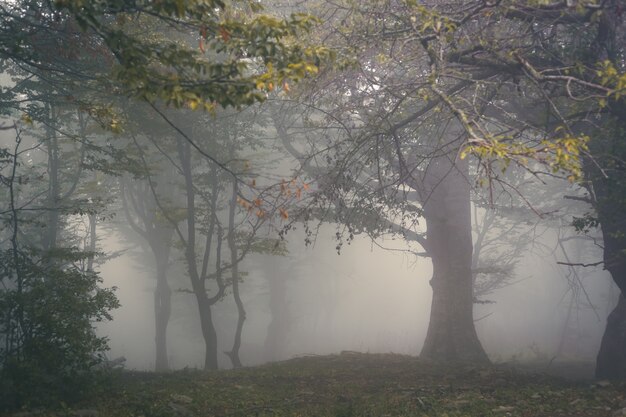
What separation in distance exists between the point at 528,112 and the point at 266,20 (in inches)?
336

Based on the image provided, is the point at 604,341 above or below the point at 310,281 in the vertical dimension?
below

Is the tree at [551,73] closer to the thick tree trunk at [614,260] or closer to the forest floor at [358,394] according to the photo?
the thick tree trunk at [614,260]

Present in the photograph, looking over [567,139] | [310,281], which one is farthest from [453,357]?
[310,281]

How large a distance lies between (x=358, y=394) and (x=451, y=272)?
7841 millimetres

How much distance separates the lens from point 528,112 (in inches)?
436

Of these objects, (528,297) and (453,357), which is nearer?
(453,357)

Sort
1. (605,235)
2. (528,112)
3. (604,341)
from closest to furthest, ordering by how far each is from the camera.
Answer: (605,235)
(604,341)
(528,112)

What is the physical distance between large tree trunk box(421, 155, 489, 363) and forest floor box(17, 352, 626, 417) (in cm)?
373

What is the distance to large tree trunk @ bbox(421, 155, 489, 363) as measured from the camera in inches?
533

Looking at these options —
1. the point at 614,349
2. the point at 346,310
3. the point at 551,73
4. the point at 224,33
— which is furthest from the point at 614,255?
the point at 346,310

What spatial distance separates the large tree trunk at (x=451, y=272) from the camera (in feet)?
44.4

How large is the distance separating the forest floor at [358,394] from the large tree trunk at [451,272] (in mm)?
3728

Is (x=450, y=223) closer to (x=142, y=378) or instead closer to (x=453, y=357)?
(x=453, y=357)

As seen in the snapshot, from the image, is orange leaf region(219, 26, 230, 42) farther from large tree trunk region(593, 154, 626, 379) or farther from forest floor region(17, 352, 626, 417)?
large tree trunk region(593, 154, 626, 379)
